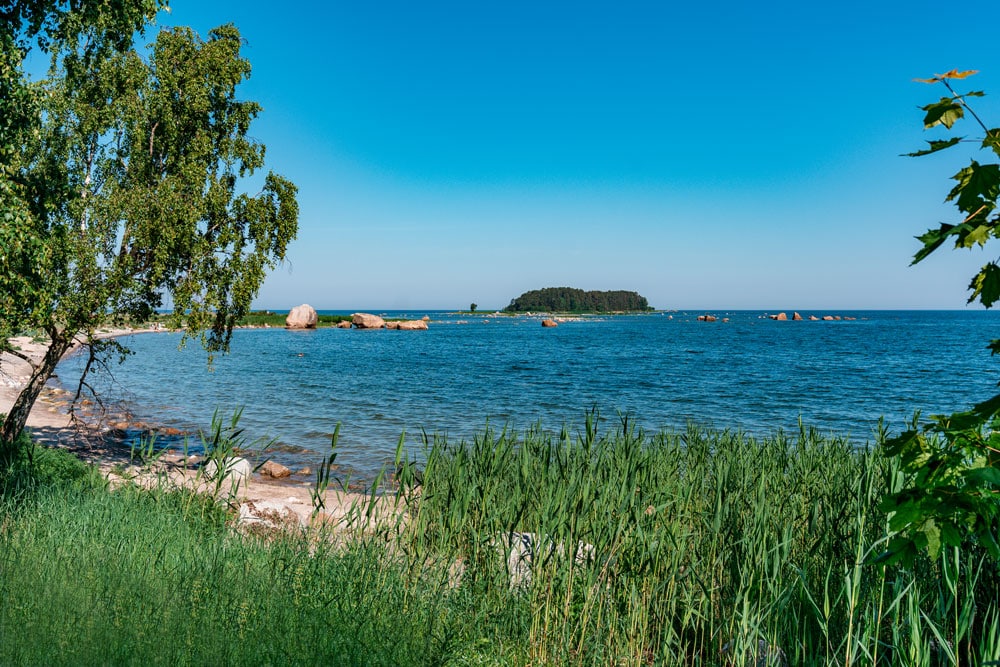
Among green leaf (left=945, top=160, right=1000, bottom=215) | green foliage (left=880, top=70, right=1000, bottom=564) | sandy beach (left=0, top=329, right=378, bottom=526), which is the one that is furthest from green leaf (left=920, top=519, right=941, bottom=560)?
sandy beach (left=0, top=329, right=378, bottom=526)

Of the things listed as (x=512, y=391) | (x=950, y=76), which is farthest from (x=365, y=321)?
(x=950, y=76)

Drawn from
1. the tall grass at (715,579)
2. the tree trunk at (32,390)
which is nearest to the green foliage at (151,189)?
the tree trunk at (32,390)

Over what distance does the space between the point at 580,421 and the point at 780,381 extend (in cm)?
2042

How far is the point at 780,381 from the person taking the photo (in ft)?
120

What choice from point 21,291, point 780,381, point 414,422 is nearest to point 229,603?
point 21,291

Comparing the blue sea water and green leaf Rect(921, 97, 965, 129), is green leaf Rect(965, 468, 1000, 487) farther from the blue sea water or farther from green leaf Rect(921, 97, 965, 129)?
the blue sea water

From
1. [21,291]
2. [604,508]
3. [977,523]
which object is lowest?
[604,508]

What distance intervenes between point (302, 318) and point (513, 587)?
113 meters

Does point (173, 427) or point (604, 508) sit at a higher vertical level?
point (604, 508)

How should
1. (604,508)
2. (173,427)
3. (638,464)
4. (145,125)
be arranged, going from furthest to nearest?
(173,427) < (145,125) < (638,464) < (604,508)

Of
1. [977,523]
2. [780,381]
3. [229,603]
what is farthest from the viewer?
[780,381]

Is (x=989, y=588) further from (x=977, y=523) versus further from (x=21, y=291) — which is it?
(x=21, y=291)

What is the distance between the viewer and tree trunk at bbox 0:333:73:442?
1185 centimetres

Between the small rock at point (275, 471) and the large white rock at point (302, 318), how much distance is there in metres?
102
